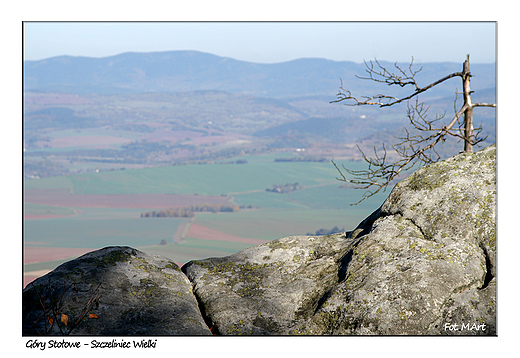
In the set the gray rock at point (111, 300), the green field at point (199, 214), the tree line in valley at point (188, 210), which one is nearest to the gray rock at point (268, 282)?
the gray rock at point (111, 300)

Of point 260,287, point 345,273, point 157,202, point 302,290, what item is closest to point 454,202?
point 345,273

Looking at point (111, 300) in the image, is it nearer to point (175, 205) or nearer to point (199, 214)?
point (199, 214)

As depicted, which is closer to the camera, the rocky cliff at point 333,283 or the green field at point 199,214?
the rocky cliff at point 333,283

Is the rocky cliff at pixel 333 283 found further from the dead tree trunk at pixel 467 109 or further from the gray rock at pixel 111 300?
the dead tree trunk at pixel 467 109

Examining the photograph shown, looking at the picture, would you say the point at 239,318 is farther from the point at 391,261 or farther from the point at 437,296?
the point at 437,296

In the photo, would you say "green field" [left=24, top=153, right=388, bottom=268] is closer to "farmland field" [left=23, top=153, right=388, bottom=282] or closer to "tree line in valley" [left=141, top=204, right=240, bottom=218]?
"farmland field" [left=23, top=153, right=388, bottom=282]

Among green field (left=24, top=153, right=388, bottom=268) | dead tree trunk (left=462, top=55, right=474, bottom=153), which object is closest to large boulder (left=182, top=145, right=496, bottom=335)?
dead tree trunk (left=462, top=55, right=474, bottom=153)
